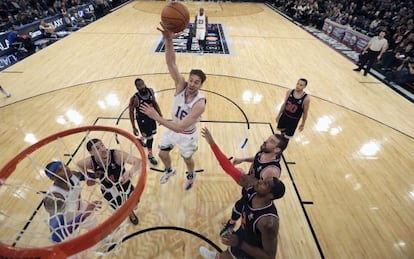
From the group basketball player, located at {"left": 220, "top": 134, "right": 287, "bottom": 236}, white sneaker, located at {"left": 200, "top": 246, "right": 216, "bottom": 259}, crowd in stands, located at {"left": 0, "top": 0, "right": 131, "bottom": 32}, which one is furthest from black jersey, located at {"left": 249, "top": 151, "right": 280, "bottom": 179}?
crowd in stands, located at {"left": 0, "top": 0, "right": 131, "bottom": 32}

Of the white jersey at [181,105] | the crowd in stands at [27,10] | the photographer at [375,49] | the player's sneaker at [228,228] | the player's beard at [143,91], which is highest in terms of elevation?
the white jersey at [181,105]

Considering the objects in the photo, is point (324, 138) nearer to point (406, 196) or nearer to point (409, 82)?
point (406, 196)

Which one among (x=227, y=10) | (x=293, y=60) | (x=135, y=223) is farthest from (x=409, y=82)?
(x=227, y=10)

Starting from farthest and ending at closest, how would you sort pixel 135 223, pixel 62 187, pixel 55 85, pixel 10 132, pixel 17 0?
pixel 17 0 → pixel 55 85 → pixel 10 132 → pixel 135 223 → pixel 62 187

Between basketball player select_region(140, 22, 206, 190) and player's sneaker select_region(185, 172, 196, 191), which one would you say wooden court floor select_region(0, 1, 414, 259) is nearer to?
player's sneaker select_region(185, 172, 196, 191)

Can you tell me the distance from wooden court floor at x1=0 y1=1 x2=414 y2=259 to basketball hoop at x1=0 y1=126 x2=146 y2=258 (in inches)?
14.8

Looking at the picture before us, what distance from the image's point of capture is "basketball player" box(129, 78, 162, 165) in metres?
3.87

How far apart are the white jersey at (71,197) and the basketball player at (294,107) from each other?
352 centimetres

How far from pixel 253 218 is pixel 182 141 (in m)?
1.68

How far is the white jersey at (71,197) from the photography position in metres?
2.38

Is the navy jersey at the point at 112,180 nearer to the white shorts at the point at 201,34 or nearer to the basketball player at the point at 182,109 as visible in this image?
the basketball player at the point at 182,109

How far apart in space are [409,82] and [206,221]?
8908mm

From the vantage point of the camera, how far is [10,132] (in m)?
5.27

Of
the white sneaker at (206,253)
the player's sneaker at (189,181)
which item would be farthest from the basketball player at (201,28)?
the white sneaker at (206,253)
